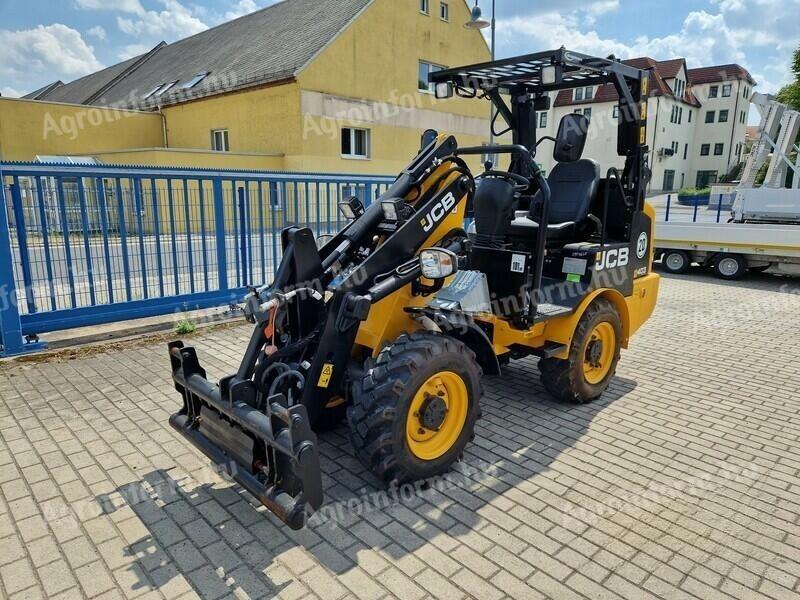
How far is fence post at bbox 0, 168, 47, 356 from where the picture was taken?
5.12 meters

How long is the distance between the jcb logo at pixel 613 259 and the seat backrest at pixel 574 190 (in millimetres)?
374

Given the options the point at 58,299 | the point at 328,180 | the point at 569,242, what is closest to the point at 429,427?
the point at 569,242

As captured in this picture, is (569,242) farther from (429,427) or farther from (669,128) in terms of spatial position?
(669,128)

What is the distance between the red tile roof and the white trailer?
44830 mm

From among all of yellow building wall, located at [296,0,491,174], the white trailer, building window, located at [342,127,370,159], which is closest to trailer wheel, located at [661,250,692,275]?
the white trailer

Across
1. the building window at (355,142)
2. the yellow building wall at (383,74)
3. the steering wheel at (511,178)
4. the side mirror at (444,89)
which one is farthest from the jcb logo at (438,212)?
the building window at (355,142)

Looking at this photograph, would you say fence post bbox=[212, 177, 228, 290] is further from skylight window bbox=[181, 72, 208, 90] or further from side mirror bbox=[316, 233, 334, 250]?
skylight window bbox=[181, 72, 208, 90]

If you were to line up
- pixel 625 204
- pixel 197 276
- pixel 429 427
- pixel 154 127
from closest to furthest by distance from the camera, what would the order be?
pixel 429 427, pixel 625 204, pixel 197 276, pixel 154 127

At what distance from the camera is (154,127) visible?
23.4m

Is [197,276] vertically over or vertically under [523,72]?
under

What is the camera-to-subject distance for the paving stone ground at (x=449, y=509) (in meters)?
2.61

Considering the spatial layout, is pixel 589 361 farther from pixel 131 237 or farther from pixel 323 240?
pixel 131 237

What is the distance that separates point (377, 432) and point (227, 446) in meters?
0.83

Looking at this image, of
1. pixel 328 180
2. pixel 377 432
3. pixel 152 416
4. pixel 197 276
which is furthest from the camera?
pixel 328 180
